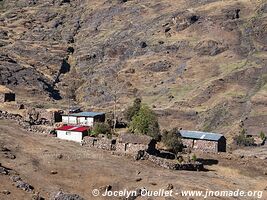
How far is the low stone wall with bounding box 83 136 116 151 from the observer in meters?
55.5

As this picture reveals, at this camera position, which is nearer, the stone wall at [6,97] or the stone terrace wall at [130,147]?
the stone terrace wall at [130,147]

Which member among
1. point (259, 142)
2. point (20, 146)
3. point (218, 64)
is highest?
point (218, 64)

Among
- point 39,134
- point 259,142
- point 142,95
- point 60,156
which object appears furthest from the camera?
point 142,95

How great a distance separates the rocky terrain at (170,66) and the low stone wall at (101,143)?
65.7 metres

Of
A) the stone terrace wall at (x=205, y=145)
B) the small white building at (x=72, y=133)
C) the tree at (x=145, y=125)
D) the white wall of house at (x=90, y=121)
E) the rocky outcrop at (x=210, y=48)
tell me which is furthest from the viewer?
the rocky outcrop at (x=210, y=48)

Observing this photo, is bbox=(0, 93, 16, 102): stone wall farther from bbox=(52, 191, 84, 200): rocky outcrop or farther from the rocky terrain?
bbox=(52, 191, 84, 200): rocky outcrop

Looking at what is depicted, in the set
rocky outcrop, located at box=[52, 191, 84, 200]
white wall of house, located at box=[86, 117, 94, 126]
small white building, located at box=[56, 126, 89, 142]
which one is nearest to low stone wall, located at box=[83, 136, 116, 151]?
small white building, located at box=[56, 126, 89, 142]

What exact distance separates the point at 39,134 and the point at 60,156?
11988 millimetres

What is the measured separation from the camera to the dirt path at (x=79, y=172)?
41.6 m

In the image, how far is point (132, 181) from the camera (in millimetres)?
43406

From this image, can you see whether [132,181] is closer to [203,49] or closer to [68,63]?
[203,49]

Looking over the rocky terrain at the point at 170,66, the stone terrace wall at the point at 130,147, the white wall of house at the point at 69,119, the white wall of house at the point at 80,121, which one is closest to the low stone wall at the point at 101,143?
the stone terrace wall at the point at 130,147

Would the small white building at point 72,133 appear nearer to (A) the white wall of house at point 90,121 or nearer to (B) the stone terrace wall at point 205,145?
(A) the white wall of house at point 90,121

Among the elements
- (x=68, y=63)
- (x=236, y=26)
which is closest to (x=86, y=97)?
(x=68, y=63)
